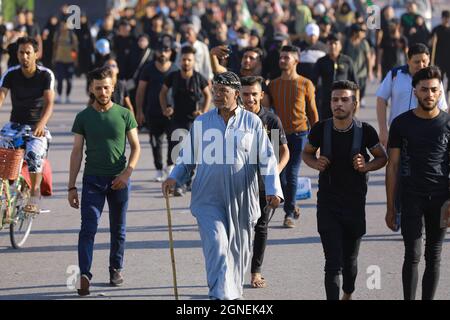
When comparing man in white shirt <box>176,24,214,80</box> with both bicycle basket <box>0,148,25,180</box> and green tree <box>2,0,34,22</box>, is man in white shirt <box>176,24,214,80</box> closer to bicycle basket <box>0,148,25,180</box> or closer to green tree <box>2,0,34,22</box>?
bicycle basket <box>0,148,25,180</box>

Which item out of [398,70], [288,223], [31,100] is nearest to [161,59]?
[288,223]

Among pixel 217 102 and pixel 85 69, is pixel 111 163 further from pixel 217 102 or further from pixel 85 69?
pixel 85 69

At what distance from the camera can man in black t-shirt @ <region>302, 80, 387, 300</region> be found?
29.4 ft

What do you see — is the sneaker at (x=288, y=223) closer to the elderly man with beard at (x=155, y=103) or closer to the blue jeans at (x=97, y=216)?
the blue jeans at (x=97, y=216)

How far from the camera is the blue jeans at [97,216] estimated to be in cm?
1016

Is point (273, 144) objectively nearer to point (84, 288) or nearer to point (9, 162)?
point (84, 288)

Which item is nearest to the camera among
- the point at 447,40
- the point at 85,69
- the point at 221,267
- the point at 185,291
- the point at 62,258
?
the point at 221,267

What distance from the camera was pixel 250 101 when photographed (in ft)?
34.8

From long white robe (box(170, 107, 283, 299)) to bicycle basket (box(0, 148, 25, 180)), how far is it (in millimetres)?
2976

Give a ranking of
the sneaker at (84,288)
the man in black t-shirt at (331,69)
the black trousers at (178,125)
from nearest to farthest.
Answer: the sneaker at (84,288) < the black trousers at (178,125) < the man in black t-shirt at (331,69)

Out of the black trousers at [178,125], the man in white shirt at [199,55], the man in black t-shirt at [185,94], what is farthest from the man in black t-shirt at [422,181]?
the man in white shirt at [199,55]

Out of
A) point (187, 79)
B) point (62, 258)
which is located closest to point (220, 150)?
point (62, 258)

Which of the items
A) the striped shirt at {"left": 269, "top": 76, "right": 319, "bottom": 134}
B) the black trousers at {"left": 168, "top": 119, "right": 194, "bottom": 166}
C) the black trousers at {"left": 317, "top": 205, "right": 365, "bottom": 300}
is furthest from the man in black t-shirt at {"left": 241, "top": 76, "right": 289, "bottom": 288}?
the black trousers at {"left": 168, "top": 119, "right": 194, "bottom": 166}
